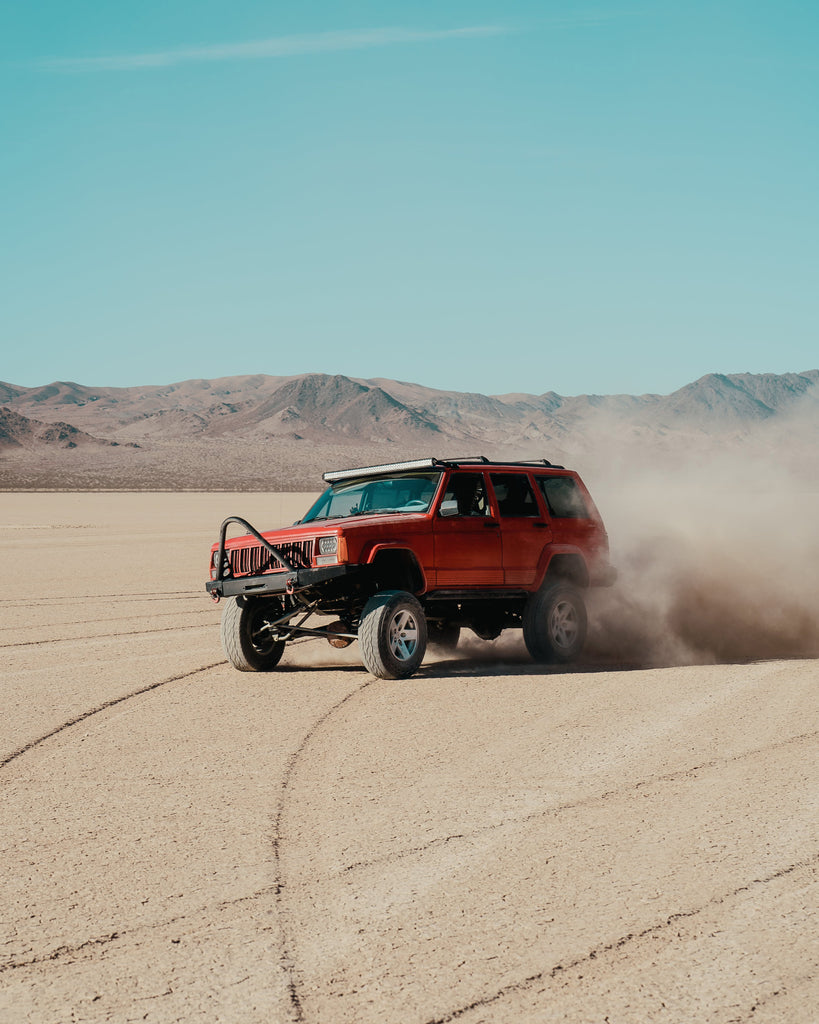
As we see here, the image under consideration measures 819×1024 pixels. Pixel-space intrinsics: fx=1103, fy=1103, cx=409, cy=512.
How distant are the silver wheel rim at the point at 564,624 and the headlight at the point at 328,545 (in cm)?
275

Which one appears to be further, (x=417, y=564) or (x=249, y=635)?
(x=249, y=635)

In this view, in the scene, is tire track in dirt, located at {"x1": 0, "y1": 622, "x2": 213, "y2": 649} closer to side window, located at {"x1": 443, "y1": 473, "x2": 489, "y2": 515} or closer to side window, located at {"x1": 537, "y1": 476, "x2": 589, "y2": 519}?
side window, located at {"x1": 443, "y1": 473, "x2": 489, "y2": 515}

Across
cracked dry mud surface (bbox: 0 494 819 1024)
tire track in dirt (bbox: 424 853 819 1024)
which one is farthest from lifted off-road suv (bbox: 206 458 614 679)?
tire track in dirt (bbox: 424 853 819 1024)

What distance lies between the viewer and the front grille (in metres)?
10.2

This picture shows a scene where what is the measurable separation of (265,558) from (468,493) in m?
2.20

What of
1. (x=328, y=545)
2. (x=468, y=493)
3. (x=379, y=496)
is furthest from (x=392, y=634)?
(x=468, y=493)

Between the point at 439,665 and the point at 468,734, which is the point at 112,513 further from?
the point at 468,734

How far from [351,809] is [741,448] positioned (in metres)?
27.7

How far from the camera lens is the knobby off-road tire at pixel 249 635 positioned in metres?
10.8

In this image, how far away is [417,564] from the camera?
34.3 feet

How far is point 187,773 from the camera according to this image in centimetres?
690

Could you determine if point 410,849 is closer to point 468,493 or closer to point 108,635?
point 468,493

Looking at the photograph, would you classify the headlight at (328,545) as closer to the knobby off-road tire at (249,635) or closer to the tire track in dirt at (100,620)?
the knobby off-road tire at (249,635)

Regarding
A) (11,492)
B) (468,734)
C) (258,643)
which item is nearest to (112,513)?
(11,492)
